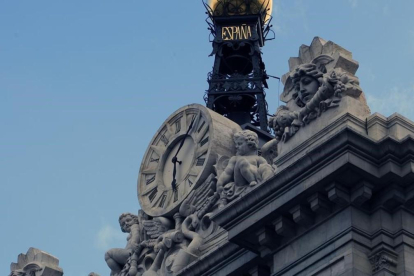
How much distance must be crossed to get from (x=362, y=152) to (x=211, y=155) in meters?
7.03

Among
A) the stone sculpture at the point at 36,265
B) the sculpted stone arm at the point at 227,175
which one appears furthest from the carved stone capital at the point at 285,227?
the stone sculpture at the point at 36,265

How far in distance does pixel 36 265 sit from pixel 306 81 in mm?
12571

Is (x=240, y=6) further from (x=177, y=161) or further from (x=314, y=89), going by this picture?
(x=314, y=89)

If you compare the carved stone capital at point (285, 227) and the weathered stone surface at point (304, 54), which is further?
the weathered stone surface at point (304, 54)

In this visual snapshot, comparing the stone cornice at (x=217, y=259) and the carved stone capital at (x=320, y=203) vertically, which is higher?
the stone cornice at (x=217, y=259)

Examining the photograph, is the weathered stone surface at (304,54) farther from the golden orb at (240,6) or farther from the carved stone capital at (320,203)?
the golden orb at (240,6)

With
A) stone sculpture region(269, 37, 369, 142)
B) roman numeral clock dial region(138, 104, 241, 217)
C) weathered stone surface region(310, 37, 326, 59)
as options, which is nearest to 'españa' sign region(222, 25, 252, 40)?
roman numeral clock dial region(138, 104, 241, 217)

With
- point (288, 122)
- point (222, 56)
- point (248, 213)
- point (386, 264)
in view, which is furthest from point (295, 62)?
point (222, 56)

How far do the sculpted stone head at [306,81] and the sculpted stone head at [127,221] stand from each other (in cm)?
777

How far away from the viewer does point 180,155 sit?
1761 inches

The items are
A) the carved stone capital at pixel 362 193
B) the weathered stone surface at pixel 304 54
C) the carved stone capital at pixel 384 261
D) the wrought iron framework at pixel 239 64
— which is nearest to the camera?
the carved stone capital at pixel 384 261

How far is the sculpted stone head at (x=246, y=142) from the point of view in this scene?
42.4 m

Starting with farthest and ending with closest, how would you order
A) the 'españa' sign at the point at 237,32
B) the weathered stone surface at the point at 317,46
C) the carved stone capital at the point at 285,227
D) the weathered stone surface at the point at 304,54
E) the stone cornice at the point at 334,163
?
the 'españa' sign at the point at 237,32 < the weathered stone surface at the point at 304,54 < the weathered stone surface at the point at 317,46 < the carved stone capital at the point at 285,227 < the stone cornice at the point at 334,163

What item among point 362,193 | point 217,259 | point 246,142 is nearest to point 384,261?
point 362,193
